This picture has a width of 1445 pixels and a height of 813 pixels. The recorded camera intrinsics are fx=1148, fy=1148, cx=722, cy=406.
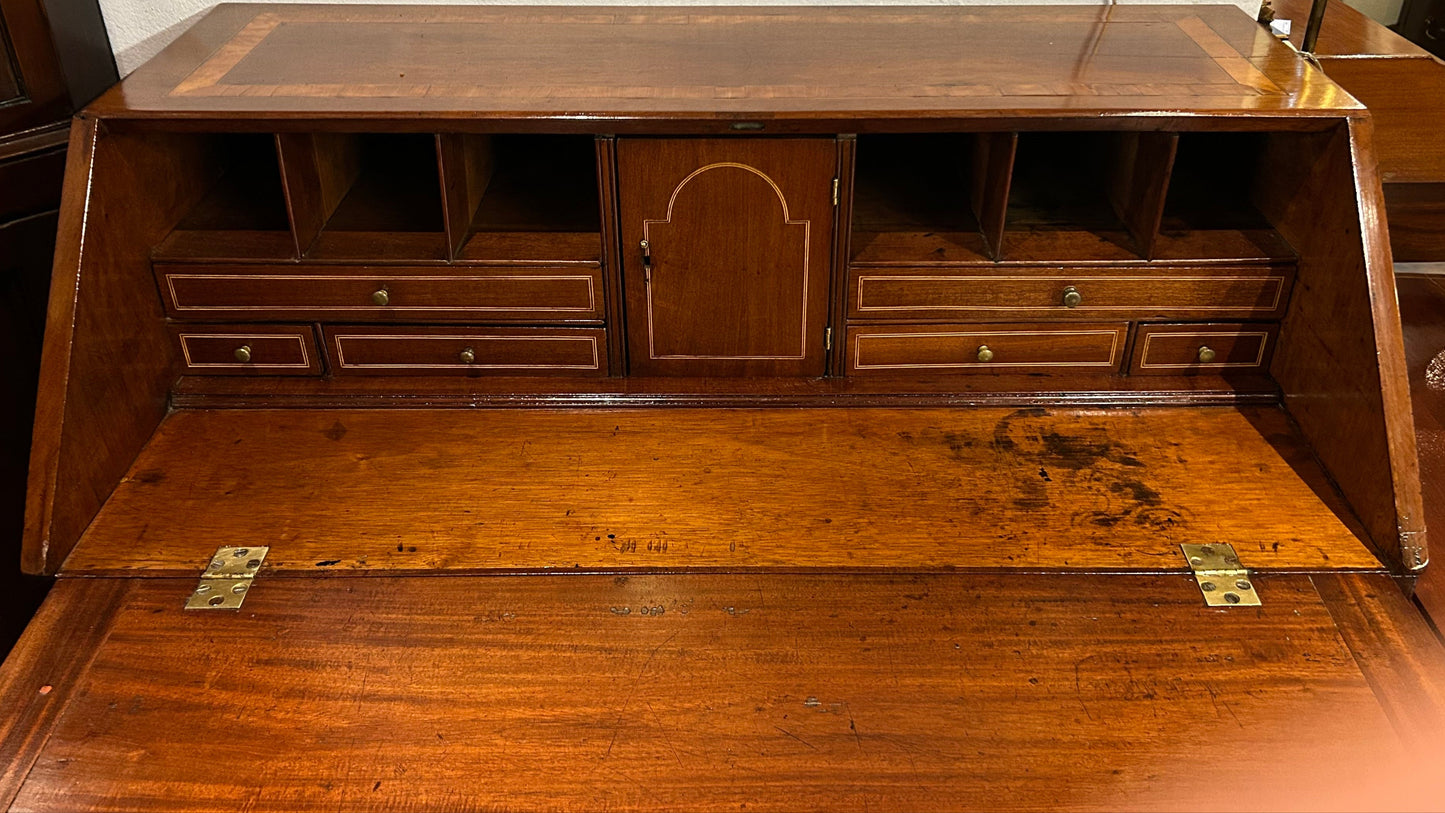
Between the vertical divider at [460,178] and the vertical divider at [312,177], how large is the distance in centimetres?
18

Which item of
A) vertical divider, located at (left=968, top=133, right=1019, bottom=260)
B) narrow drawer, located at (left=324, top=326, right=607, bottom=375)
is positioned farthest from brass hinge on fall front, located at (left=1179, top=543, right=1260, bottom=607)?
narrow drawer, located at (left=324, top=326, right=607, bottom=375)

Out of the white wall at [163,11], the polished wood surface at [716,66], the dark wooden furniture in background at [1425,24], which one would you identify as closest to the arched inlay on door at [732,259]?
the polished wood surface at [716,66]

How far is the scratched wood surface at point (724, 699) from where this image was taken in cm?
119

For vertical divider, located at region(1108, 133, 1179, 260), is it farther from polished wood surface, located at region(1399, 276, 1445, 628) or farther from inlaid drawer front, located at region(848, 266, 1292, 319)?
polished wood surface, located at region(1399, 276, 1445, 628)

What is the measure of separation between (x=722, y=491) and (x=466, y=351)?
0.48m

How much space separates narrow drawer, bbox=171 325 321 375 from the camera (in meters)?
1.76

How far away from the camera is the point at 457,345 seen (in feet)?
5.81

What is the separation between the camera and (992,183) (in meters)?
1.69

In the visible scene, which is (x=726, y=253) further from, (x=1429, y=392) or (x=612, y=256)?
(x=1429, y=392)

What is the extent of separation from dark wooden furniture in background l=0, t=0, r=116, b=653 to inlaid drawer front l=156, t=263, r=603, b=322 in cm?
36

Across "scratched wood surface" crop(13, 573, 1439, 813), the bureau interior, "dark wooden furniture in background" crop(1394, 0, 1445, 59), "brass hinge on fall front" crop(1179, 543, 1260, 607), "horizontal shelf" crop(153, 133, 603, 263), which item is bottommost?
"scratched wood surface" crop(13, 573, 1439, 813)

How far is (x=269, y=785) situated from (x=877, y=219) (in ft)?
3.79

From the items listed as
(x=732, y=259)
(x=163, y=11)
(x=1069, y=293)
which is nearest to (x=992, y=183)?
(x=1069, y=293)

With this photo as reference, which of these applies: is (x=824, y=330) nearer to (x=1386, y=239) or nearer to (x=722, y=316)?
(x=722, y=316)
